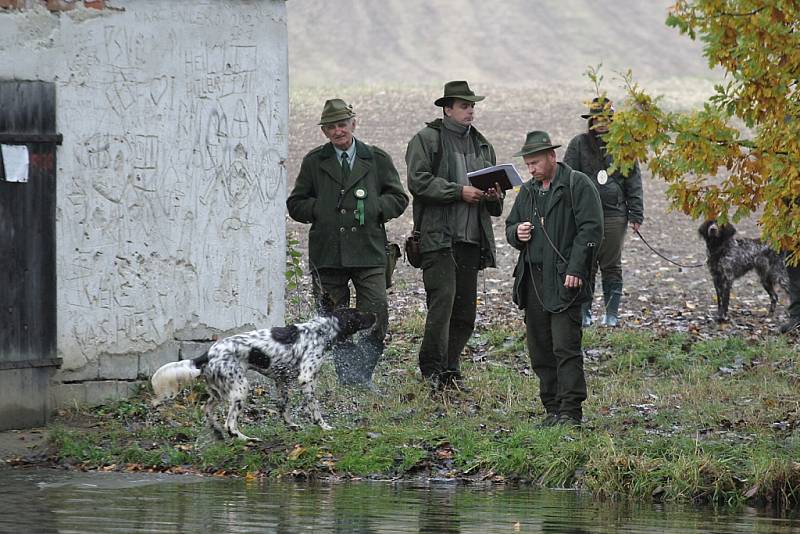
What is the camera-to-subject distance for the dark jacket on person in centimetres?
1462

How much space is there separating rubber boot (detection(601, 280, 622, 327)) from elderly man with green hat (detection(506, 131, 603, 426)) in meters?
5.03

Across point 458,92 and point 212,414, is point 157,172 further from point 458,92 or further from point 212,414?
point 458,92

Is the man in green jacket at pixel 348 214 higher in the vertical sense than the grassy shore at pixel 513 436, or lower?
higher

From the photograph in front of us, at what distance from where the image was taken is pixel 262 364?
34.0ft

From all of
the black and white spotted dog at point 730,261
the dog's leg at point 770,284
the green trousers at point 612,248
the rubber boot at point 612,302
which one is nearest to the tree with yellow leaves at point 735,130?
the green trousers at point 612,248

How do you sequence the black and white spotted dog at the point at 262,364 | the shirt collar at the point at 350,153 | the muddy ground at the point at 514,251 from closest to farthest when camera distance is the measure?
1. the black and white spotted dog at the point at 262,364
2. the shirt collar at the point at 350,153
3. the muddy ground at the point at 514,251

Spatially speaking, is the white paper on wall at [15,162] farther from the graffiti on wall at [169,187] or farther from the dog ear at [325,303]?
the dog ear at [325,303]

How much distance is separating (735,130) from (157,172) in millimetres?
4581

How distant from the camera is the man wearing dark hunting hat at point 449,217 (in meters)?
11.7

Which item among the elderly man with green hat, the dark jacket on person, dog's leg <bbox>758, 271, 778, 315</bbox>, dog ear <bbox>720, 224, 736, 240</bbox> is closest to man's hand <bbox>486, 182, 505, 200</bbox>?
the elderly man with green hat

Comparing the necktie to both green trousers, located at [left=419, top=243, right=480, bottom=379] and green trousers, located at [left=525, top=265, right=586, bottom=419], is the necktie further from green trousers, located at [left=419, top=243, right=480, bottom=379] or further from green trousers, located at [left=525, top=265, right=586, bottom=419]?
green trousers, located at [left=525, top=265, right=586, bottom=419]

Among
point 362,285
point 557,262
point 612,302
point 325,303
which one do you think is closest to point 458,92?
point 362,285

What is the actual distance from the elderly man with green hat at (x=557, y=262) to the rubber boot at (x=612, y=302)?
5.03m

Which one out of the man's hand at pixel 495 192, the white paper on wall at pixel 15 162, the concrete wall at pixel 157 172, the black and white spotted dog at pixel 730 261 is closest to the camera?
the white paper on wall at pixel 15 162
